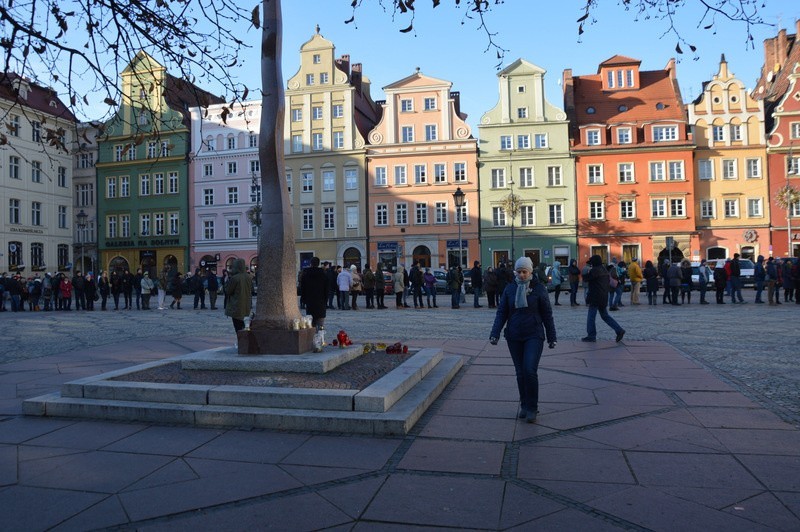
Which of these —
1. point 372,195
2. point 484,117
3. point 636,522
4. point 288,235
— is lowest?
point 636,522

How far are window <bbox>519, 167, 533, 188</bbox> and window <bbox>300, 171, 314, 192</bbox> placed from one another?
1559cm

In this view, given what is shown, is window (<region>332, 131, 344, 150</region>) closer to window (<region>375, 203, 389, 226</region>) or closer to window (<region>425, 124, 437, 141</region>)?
window (<region>375, 203, 389, 226</region>)

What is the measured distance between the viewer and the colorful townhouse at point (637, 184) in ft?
141

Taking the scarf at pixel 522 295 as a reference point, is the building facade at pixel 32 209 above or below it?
above

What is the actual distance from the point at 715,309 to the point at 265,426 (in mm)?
18417

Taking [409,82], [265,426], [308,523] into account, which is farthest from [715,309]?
[409,82]

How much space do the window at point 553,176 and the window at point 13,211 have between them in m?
38.0

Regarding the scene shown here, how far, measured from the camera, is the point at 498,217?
44375 millimetres

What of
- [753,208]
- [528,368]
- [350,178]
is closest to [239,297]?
[528,368]

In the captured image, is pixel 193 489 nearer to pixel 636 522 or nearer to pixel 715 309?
pixel 636 522

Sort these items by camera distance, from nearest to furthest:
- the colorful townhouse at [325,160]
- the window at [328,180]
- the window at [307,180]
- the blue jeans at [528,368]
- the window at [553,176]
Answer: the blue jeans at [528,368] < the window at [553,176] < the colorful townhouse at [325,160] < the window at [328,180] < the window at [307,180]

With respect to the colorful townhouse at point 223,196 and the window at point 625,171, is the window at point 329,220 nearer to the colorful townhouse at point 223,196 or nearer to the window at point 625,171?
the colorful townhouse at point 223,196

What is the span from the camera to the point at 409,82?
44.9 metres

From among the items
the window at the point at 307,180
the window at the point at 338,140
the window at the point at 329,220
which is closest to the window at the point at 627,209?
the window at the point at 338,140
